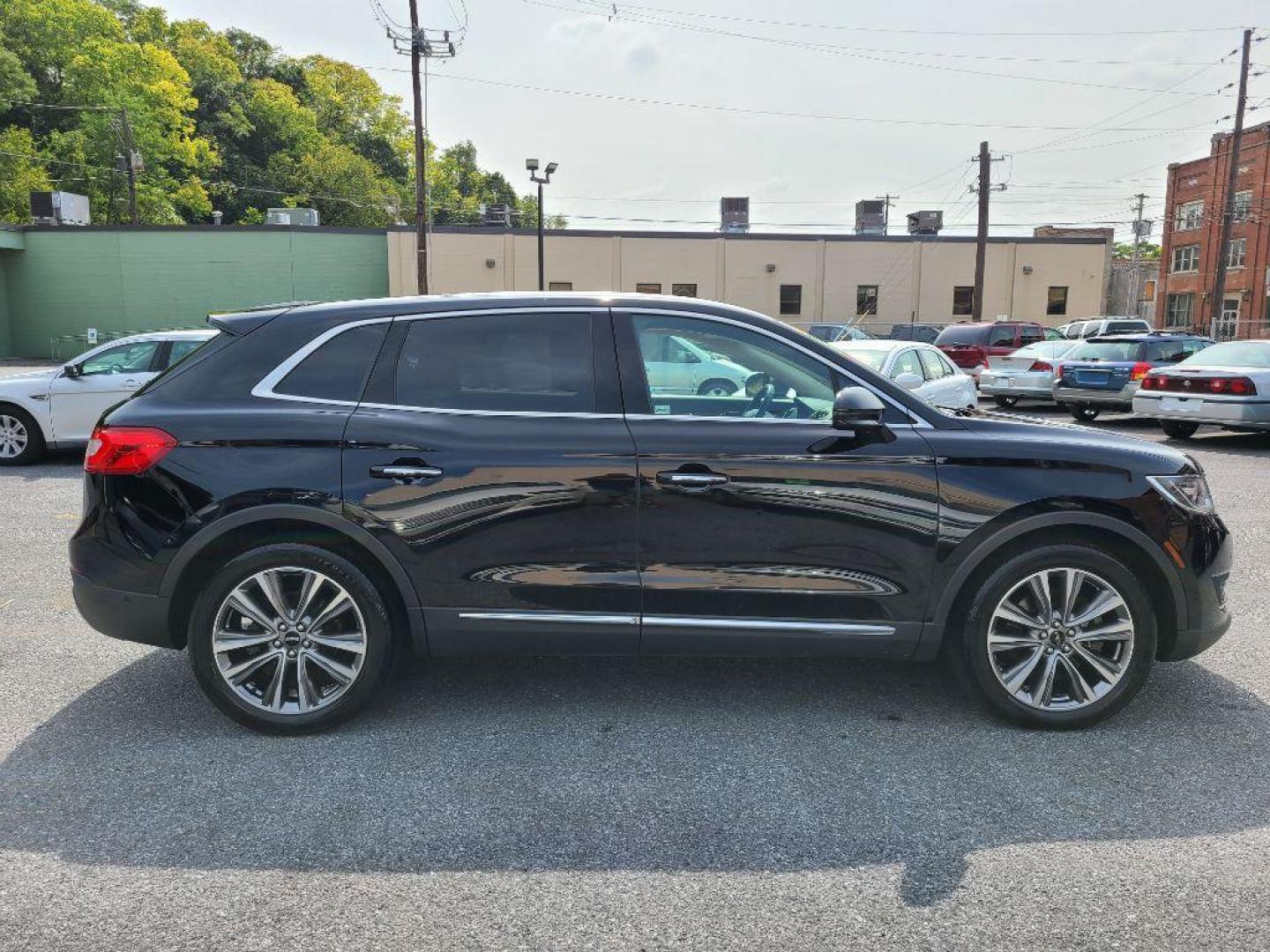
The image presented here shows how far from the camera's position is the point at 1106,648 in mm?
3857

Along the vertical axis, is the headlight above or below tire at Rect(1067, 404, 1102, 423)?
above

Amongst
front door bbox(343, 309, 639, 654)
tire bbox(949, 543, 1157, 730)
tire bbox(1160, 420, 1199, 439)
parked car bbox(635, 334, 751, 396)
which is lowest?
tire bbox(1160, 420, 1199, 439)

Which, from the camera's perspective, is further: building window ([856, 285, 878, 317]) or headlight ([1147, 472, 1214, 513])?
building window ([856, 285, 878, 317])

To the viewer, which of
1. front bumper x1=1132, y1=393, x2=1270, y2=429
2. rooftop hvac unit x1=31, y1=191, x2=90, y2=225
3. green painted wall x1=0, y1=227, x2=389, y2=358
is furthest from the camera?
rooftop hvac unit x1=31, y1=191, x2=90, y2=225

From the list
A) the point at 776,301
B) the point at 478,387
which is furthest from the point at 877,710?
the point at 776,301

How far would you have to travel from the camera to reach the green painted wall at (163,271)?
→ 3812cm

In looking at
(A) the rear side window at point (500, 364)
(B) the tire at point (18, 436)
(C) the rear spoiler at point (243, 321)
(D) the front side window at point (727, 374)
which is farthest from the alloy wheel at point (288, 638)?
(B) the tire at point (18, 436)

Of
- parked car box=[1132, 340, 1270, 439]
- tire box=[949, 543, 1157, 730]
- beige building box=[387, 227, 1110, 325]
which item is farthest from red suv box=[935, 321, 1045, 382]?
beige building box=[387, 227, 1110, 325]

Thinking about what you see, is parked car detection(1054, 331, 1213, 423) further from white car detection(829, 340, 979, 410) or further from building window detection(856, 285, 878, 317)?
building window detection(856, 285, 878, 317)

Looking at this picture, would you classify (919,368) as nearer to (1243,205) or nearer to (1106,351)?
(1106,351)

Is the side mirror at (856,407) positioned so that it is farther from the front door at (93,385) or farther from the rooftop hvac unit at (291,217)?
the rooftop hvac unit at (291,217)

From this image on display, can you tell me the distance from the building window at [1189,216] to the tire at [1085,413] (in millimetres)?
41844

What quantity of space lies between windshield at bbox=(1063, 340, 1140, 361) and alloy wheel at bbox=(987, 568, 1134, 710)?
1469 cm

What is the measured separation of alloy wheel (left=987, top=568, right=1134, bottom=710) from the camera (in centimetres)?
381
